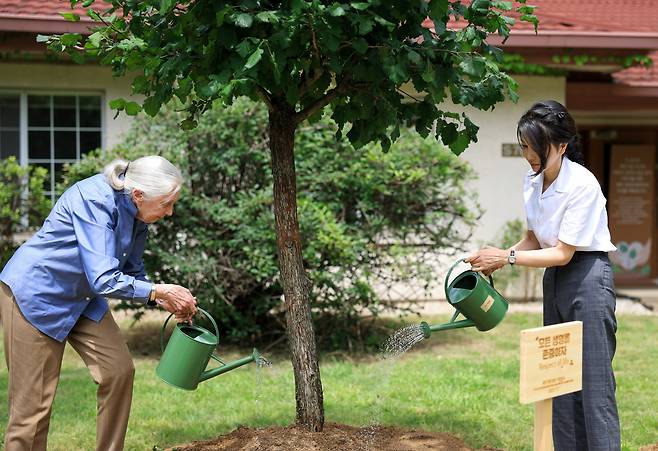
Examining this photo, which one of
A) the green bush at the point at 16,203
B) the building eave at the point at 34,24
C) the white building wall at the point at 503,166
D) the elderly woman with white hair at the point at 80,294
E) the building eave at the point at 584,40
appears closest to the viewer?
the elderly woman with white hair at the point at 80,294

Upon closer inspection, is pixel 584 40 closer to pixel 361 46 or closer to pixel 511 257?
pixel 511 257

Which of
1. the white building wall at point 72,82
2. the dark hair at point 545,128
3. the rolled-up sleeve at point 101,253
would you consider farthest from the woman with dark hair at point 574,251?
the white building wall at point 72,82

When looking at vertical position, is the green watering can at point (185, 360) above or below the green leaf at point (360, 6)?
below

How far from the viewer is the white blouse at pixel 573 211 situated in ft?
12.0

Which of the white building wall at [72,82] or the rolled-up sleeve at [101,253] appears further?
the white building wall at [72,82]

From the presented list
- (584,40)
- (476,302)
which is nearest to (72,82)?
(584,40)

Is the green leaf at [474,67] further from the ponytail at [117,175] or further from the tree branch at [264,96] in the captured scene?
the ponytail at [117,175]

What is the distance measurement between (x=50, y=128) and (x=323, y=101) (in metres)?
6.05

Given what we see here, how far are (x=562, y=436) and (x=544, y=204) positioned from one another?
109cm

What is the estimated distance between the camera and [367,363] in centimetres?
699

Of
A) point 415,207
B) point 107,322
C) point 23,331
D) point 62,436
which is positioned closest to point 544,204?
point 107,322

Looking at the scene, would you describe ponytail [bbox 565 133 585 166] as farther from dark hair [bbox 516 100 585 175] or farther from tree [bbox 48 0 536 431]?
tree [bbox 48 0 536 431]

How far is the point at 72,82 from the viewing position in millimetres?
9250

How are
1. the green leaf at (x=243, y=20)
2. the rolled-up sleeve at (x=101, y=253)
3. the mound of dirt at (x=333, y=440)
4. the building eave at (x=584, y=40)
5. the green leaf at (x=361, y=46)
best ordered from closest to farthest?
the green leaf at (x=243, y=20) < the green leaf at (x=361, y=46) < the rolled-up sleeve at (x=101, y=253) < the mound of dirt at (x=333, y=440) < the building eave at (x=584, y=40)
